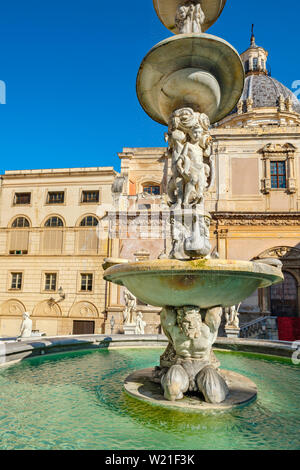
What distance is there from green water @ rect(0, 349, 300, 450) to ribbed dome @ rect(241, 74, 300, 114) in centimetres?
3439

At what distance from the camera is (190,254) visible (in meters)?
3.55

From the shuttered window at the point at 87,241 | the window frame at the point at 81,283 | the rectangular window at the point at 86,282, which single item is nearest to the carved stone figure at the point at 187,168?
the window frame at the point at 81,283

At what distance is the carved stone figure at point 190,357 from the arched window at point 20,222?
23209mm

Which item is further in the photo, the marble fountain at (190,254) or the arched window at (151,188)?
the arched window at (151,188)

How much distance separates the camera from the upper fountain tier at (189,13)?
5.53 metres

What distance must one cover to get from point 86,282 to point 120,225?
15.1 feet

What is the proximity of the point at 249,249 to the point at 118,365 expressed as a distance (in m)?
16.5

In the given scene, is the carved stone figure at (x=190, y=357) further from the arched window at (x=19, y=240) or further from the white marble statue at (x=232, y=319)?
the arched window at (x=19, y=240)

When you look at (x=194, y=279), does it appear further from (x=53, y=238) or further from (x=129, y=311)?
(x=53, y=238)

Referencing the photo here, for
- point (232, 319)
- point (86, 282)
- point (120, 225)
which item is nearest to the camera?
point (232, 319)

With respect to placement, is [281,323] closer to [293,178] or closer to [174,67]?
[293,178]

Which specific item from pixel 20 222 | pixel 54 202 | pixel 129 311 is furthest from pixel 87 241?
pixel 129 311

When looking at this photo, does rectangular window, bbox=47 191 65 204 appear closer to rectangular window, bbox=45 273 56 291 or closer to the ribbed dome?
rectangular window, bbox=45 273 56 291
